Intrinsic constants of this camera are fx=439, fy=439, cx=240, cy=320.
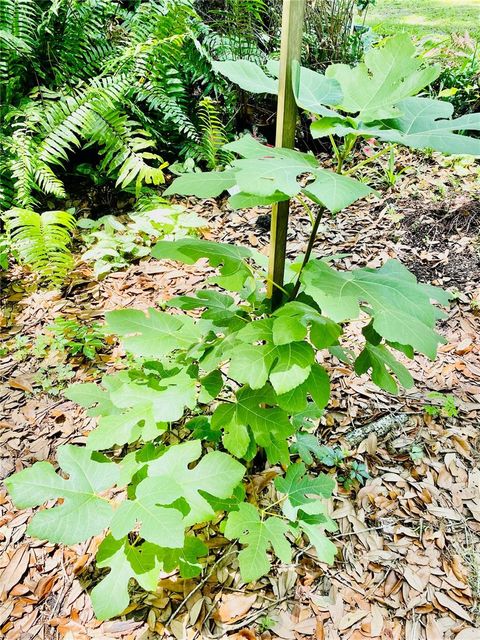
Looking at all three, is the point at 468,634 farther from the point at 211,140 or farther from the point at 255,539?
the point at 211,140

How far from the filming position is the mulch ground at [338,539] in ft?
4.63

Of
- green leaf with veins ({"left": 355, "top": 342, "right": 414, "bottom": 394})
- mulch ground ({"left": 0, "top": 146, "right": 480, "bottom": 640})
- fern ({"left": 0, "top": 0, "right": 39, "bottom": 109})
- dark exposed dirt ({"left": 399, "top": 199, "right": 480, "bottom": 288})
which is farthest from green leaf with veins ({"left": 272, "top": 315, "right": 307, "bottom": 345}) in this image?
fern ({"left": 0, "top": 0, "right": 39, "bottom": 109})

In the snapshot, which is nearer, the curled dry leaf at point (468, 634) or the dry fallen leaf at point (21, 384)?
the curled dry leaf at point (468, 634)

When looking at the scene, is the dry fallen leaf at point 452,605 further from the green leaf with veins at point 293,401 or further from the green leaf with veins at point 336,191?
the green leaf with veins at point 336,191

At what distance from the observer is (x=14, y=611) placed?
1.42 m

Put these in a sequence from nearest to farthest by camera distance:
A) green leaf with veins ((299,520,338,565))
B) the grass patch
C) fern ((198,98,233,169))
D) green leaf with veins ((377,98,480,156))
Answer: green leaf with veins ((377,98,480,156)) → green leaf with veins ((299,520,338,565)) → fern ((198,98,233,169)) → the grass patch

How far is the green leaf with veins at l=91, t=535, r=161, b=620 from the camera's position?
110cm

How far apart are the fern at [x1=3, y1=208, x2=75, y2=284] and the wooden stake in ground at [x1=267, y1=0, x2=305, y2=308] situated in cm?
185

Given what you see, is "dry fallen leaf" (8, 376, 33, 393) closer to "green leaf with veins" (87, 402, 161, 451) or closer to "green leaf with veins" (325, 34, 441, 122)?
"green leaf with veins" (87, 402, 161, 451)

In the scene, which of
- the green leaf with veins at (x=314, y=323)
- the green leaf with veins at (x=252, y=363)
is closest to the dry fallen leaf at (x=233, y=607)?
the green leaf with veins at (x=252, y=363)

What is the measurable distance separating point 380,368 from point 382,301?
0.31 m

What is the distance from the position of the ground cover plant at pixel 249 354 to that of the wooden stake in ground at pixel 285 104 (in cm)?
4

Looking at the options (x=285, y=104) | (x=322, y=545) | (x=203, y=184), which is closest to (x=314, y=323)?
(x=203, y=184)

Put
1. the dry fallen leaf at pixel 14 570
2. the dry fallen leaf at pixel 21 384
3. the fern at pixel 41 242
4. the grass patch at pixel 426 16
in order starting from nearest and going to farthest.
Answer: the dry fallen leaf at pixel 14 570 < the dry fallen leaf at pixel 21 384 < the fern at pixel 41 242 < the grass patch at pixel 426 16
